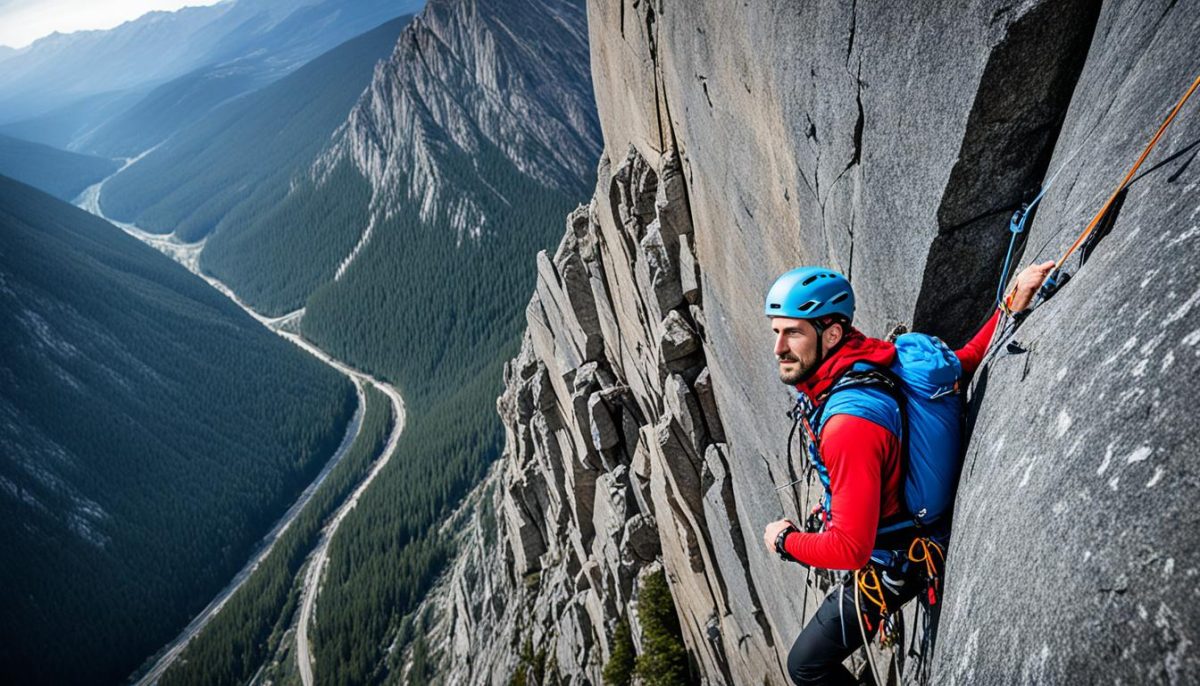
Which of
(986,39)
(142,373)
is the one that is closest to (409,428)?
(142,373)

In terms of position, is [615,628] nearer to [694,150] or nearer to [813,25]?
[694,150]

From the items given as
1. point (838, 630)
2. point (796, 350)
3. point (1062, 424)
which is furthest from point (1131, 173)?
point (838, 630)

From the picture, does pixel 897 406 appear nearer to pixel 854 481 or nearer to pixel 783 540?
pixel 854 481

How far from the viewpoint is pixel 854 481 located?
633 centimetres

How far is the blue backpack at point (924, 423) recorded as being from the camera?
7.01 m

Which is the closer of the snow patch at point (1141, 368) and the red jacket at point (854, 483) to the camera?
the snow patch at point (1141, 368)

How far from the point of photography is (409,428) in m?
153

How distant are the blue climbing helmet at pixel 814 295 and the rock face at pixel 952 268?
1763 mm

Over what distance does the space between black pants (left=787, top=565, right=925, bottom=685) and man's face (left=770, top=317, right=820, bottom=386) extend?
2659 mm

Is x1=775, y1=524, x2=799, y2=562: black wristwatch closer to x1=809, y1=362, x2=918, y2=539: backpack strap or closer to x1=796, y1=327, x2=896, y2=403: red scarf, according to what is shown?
x1=809, y1=362, x2=918, y2=539: backpack strap

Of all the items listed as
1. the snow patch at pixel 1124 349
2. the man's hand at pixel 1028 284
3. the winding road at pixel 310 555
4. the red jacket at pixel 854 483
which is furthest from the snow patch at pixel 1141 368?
the winding road at pixel 310 555

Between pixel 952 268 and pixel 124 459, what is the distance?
19468 cm

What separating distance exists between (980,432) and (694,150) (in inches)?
516

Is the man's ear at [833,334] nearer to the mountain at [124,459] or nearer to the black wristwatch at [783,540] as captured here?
the black wristwatch at [783,540]
